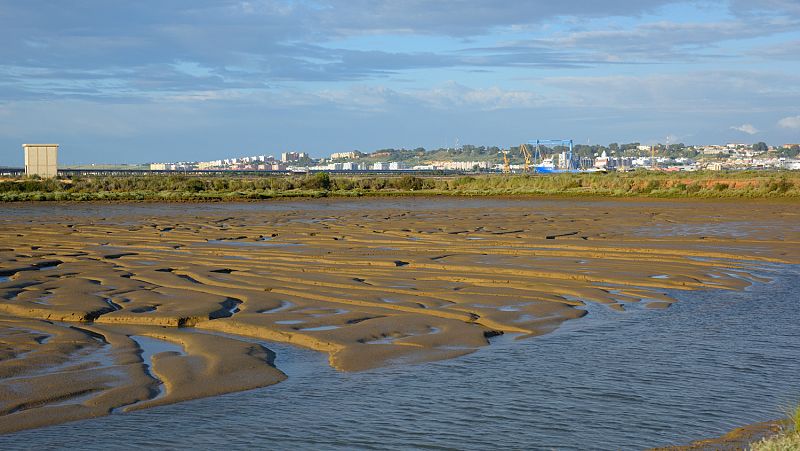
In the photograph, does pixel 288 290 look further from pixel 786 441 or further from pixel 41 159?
pixel 41 159

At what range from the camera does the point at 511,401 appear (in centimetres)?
847

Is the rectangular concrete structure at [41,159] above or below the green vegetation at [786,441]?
above

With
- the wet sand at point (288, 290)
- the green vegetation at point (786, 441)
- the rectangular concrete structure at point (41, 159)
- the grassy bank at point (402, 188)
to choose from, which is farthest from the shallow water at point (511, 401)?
the rectangular concrete structure at point (41, 159)

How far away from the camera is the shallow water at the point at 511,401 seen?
24.1ft

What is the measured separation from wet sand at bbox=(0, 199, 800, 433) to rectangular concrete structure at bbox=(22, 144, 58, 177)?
60.1 metres

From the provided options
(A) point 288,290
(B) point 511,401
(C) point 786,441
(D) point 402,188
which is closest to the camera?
(C) point 786,441

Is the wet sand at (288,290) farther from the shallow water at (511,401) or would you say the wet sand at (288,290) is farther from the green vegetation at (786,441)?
the green vegetation at (786,441)

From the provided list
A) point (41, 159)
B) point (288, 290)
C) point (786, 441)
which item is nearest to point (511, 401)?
point (786, 441)

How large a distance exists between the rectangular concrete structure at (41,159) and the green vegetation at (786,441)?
8703cm

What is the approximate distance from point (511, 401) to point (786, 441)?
297 centimetres

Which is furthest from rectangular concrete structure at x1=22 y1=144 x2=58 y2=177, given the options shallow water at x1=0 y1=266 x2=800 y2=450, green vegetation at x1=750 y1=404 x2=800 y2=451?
green vegetation at x1=750 y1=404 x2=800 y2=451

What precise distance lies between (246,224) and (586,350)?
23.0m

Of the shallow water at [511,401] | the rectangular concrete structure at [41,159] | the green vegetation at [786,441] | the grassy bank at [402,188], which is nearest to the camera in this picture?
the green vegetation at [786,441]

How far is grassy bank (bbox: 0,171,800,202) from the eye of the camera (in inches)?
2226
